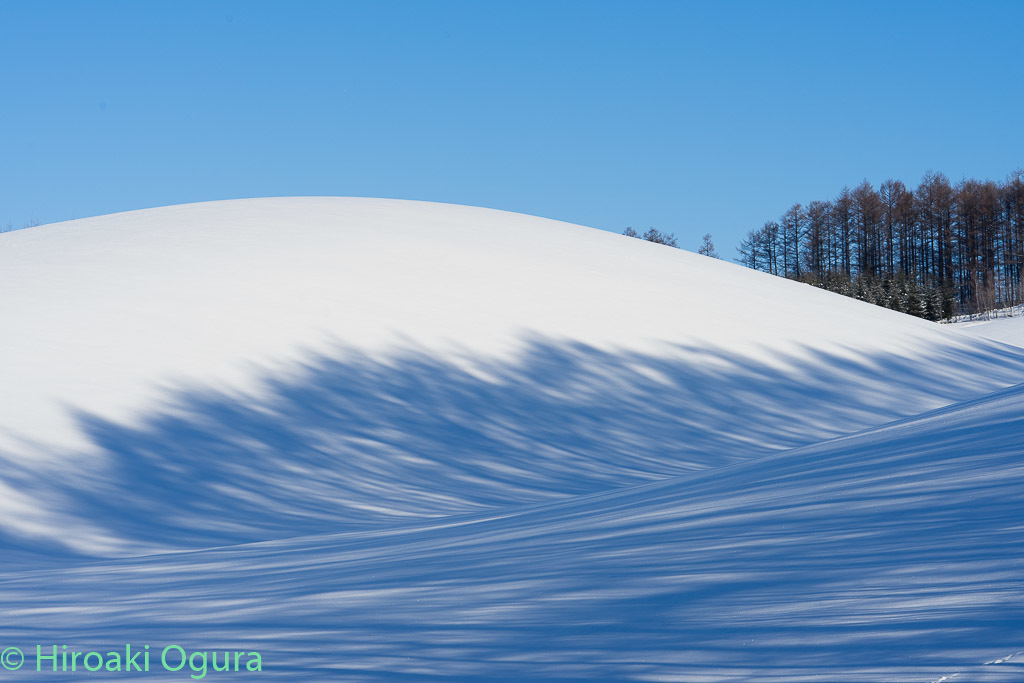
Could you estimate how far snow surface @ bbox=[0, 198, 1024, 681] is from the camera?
2521 mm

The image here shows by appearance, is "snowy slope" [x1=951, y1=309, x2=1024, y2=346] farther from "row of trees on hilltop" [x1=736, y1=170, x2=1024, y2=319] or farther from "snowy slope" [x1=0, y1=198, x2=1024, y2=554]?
"row of trees on hilltop" [x1=736, y1=170, x2=1024, y2=319]

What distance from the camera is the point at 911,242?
157 feet

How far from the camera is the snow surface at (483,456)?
8.27 ft

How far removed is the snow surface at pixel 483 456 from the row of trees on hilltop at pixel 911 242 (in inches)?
1206

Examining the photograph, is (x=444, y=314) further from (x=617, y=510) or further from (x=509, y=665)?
(x=509, y=665)

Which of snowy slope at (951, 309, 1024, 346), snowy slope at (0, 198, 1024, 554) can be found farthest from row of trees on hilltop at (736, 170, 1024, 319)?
snowy slope at (0, 198, 1024, 554)

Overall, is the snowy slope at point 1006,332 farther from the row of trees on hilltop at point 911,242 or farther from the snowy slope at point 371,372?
the row of trees on hilltop at point 911,242

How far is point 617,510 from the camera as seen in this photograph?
4562 millimetres

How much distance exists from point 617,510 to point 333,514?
281cm

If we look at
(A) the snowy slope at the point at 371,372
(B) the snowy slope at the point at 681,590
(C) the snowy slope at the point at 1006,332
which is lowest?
(B) the snowy slope at the point at 681,590

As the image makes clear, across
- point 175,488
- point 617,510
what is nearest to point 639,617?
point 617,510

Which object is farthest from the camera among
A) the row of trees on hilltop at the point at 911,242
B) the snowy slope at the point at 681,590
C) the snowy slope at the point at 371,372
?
the row of trees on hilltop at the point at 911,242

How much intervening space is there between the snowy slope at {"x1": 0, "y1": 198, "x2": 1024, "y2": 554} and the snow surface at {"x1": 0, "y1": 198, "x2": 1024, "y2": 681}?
38 millimetres

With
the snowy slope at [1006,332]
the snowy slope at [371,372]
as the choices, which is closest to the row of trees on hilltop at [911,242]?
the snowy slope at [1006,332]
